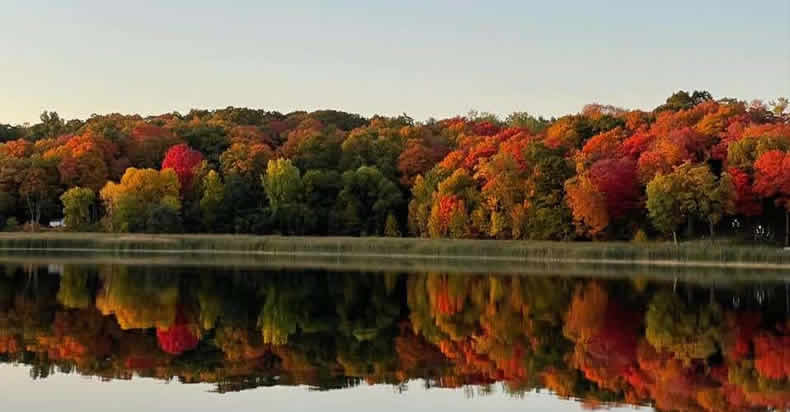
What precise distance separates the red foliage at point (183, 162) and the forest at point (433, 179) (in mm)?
175

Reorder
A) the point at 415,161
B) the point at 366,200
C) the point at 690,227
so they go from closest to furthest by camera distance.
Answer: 1. the point at 690,227
2. the point at 366,200
3. the point at 415,161

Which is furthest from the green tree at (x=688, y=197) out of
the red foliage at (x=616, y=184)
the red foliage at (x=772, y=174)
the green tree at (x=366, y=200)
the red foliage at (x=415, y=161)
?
the red foliage at (x=415, y=161)

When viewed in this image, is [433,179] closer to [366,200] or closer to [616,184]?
[366,200]

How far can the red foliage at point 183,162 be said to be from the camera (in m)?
90.2

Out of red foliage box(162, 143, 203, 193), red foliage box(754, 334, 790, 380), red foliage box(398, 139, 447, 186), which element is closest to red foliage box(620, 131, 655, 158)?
red foliage box(398, 139, 447, 186)

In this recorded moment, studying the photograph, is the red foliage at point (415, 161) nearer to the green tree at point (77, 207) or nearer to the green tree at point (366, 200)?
the green tree at point (366, 200)

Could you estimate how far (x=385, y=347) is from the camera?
22.3 metres

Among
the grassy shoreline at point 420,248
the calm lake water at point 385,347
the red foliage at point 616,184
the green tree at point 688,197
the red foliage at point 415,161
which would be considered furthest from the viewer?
the red foliage at point 415,161

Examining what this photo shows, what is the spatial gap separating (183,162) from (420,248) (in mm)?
33448

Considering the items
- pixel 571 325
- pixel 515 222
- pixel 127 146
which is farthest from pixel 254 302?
pixel 127 146

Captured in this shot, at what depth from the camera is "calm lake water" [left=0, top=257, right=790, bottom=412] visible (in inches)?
658

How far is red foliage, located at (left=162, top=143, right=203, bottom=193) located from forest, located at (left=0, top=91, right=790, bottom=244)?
0.57ft

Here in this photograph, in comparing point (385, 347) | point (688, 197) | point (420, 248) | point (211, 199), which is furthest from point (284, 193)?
point (385, 347)

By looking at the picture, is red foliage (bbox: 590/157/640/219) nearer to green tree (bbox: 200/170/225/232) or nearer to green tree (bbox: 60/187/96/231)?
green tree (bbox: 200/170/225/232)
